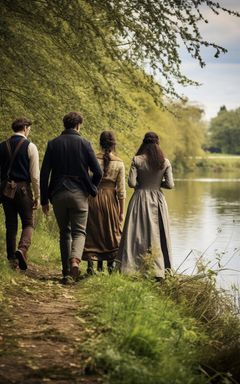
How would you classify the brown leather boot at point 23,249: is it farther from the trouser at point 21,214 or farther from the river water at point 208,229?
the river water at point 208,229

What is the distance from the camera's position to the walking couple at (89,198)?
28.9 feet

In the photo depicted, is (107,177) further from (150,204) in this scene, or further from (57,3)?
(57,3)

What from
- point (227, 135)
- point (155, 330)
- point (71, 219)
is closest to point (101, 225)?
point (71, 219)

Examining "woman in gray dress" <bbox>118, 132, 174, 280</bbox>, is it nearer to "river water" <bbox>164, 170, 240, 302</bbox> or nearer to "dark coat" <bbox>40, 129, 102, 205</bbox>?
"river water" <bbox>164, 170, 240, 302</bbox>

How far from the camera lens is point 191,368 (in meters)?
5.40

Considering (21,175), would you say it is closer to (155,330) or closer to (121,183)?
(121,183)

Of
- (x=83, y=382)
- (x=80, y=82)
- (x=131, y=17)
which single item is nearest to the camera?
(x=83, y=382)

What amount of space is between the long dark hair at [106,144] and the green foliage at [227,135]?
151225 millimetres

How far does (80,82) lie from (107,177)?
13.0 ft

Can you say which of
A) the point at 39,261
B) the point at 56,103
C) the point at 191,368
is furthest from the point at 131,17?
the point at 191,368

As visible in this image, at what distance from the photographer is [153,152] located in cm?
919

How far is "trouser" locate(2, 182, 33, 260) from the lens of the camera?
920cm

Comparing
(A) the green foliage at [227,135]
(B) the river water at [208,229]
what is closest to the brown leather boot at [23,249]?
(B) the river water at [208,229]

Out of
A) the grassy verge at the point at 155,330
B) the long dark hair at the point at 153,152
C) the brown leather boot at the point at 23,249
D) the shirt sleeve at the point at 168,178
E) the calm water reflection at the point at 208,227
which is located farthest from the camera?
the calm water reflection at the point at 208,227
